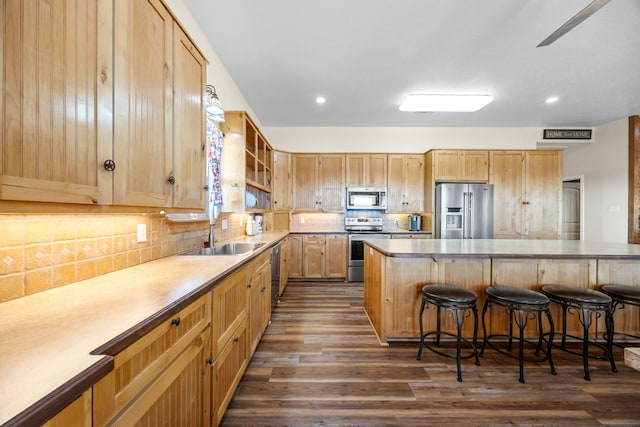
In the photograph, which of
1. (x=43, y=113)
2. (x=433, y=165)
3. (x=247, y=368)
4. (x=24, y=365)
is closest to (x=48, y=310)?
(x=24, y=365)

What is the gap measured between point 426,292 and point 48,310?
2222mm

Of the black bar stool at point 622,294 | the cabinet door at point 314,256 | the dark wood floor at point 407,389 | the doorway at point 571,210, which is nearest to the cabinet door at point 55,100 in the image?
the dark wood floor at point 407,389

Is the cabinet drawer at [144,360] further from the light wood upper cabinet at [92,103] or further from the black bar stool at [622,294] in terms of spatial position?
the black bar stool at [622,294]

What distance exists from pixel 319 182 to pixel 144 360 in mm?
4326

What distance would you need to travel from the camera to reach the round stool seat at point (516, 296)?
74.5 inches

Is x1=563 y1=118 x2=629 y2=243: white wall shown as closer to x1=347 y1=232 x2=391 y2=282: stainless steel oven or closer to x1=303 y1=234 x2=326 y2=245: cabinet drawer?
x1=347 y1=232 x2=391 y2=282: stainless steel oven

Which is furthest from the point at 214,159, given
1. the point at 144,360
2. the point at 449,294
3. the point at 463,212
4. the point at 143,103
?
the point at 463,212

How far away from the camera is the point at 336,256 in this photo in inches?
185

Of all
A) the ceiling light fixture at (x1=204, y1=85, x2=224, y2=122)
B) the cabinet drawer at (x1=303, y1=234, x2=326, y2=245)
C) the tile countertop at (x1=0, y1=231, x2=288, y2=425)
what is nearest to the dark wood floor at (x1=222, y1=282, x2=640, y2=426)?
the tile countertop at (x1=0, y1=231, x2=288, y2=425)

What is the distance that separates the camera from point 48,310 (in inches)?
33.9

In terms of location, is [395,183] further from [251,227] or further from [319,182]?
[251,227]

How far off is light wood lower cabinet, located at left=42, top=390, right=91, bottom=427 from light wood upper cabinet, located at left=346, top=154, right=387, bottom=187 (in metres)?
4.60

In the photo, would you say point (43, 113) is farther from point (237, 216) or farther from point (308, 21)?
point (237, 216)

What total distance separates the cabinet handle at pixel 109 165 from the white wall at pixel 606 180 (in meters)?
7.32
